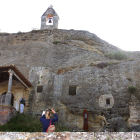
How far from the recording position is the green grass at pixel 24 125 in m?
13.3

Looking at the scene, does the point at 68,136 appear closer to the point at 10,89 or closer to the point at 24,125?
the point at 24,125

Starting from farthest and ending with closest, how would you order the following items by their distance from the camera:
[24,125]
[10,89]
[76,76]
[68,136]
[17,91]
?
[17,91] → [76,76] → [10,89] → [24,125] → [68,136]

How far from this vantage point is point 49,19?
82.1 ft

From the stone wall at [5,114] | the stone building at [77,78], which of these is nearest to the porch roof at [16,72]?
the stone building at [77,78]

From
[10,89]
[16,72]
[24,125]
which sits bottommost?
[24,125]

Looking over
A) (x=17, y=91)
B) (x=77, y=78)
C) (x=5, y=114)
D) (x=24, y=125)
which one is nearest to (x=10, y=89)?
(x=5, y=114)

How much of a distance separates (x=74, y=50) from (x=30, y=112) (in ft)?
21.3

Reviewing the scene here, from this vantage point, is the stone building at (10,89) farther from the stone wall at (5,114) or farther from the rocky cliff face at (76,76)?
the rocky cliff face at (76,76)

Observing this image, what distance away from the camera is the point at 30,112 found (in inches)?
664

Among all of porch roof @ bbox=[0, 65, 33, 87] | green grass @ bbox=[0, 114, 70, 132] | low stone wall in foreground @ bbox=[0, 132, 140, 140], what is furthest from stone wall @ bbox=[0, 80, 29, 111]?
low stone wall in foreground @ bbox=[0, 132, 140, 140]

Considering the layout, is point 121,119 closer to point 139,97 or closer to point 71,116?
point 139,97

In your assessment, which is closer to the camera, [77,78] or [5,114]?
[5,114]

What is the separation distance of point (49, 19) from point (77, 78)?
10.1m

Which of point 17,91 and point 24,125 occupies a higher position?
point 17,91
